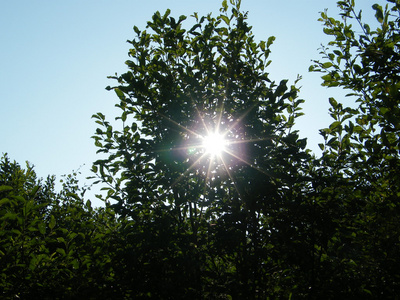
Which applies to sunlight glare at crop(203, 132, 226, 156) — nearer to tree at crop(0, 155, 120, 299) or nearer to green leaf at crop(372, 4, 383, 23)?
tree at crop(0, 155, 120, 299)

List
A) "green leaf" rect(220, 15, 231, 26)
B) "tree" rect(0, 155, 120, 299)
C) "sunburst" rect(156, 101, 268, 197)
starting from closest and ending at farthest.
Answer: "tree" rect(0, 155, 120, 299) < "sunburst" rect(156, 101, 268, 197) < "green leaf" rect(220, 15, 231, 26)

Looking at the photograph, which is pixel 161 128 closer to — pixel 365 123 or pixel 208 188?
pixel 208 188

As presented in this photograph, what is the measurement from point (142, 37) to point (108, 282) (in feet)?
10.6

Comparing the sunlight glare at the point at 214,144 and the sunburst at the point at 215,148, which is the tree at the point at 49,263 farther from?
the sunlight glare at the point at 214,144

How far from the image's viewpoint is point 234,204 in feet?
11.4

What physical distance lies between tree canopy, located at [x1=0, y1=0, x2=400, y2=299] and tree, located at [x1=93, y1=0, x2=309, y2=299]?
0.06 ft

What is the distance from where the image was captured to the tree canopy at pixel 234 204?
9.97 ft

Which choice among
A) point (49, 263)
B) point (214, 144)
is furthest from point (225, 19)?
point (49, 263)

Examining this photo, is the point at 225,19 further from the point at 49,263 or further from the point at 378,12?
the point at 49,263

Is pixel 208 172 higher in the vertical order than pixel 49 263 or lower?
higher

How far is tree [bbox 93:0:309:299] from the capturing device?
322cm

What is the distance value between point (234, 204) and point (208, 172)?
50cm

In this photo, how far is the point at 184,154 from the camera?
3562mm

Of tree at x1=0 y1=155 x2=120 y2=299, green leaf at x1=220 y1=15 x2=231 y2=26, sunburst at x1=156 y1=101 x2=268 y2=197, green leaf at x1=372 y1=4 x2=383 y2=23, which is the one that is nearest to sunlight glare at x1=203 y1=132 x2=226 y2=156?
sunburst at x1=156 y1=101 x2=268 y2=197
